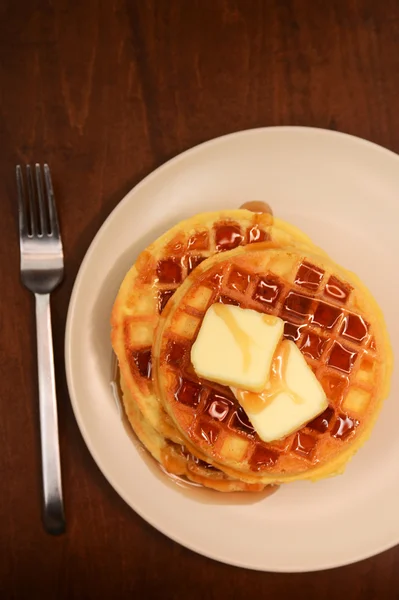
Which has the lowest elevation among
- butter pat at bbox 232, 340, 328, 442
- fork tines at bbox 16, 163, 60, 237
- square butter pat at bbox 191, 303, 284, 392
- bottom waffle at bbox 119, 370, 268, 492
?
bottom waffle at bbox 119, 370, 268, 492

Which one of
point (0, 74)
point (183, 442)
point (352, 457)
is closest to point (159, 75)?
point (0, 74)

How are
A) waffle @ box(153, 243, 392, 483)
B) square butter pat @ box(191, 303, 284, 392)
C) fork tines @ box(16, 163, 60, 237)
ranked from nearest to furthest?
1. square butter pat @ box(191, 303, 284, 392)
2. waffle @ box(153, 243, 392, 483)
3. fork tines @ box(16, 163, 60, 237)

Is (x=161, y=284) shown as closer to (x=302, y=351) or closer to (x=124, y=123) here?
(x=302, y=351)

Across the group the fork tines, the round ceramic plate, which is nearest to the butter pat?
the round ceramic plate

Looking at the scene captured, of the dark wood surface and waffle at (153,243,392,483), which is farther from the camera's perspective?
the dark wood surface

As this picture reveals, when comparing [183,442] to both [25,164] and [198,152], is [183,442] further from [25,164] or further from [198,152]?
[25,164]

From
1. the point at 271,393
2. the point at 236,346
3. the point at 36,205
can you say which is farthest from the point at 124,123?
the point at 271,393

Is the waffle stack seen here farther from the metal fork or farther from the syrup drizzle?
the metal fork
